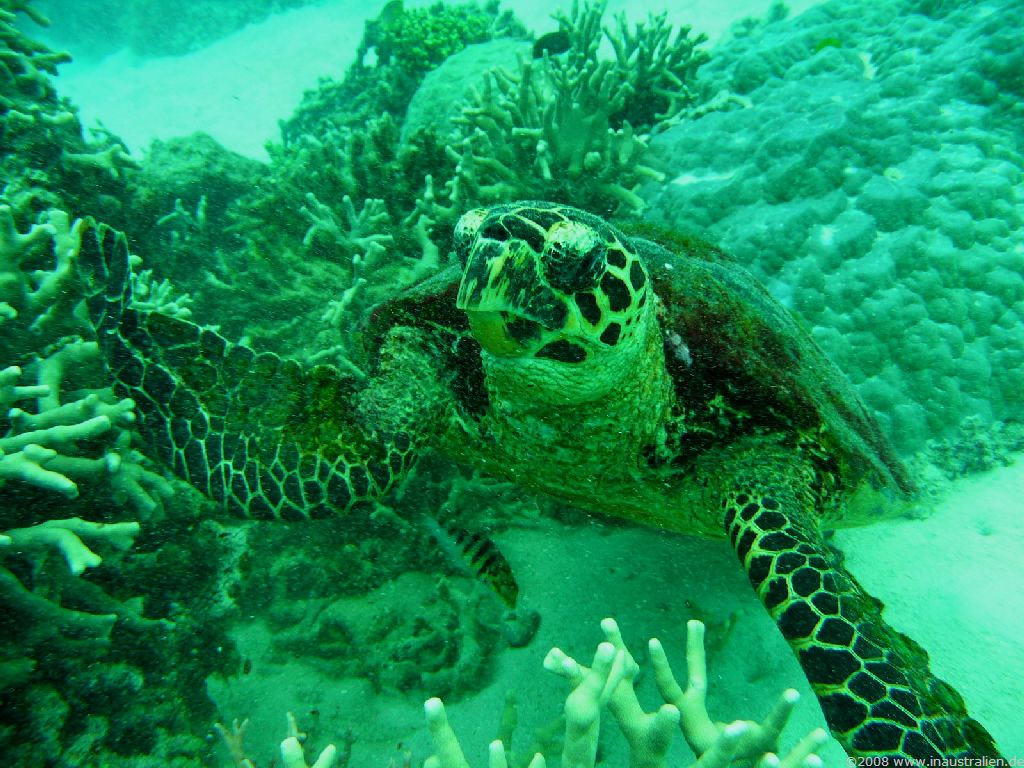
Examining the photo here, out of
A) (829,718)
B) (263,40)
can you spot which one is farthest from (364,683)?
(263,40)

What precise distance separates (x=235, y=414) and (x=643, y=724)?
217 cm

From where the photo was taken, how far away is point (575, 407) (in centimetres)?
229

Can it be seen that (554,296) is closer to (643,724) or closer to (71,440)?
(643,724)

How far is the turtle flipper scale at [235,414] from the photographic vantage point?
8.23ft

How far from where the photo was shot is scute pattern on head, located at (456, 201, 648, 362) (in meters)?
1.86

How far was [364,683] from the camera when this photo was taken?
278 cm

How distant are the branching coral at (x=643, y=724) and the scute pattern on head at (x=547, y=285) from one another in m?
0.96

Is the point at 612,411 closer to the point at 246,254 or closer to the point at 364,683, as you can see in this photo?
the point at 364,683

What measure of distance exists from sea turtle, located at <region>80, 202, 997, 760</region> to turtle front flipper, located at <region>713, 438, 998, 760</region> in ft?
0.03

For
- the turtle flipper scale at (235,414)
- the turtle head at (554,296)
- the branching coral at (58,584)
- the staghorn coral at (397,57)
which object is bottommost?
the branching coral at (58,584)

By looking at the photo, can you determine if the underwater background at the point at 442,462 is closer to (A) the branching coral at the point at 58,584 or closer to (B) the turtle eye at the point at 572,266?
(A) the branching coral at the point at 58,584

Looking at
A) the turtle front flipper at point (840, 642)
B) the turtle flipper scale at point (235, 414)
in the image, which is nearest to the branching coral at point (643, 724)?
the turtle front flipper at point (840, 642)

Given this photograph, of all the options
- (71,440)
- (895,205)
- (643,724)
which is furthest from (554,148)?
(643,724)

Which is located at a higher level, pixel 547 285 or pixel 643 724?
pixel 547 285
